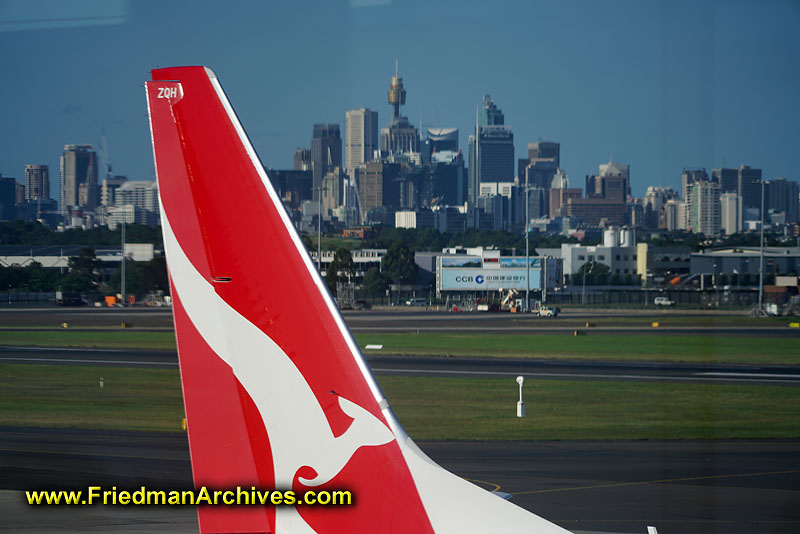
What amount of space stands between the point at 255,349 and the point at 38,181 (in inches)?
223

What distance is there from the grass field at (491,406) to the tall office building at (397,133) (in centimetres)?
656

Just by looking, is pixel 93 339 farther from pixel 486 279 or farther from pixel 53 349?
pixel 486 279

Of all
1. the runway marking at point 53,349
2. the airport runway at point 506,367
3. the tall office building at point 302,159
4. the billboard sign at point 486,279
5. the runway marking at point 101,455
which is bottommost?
the airport runway at point 506,367

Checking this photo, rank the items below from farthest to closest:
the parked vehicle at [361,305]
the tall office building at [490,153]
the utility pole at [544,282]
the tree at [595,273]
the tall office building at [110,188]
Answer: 1. the utility pole at [544,282]
2. the tree at [595,273]
3. the parked vehicle at [361,305]
4. the tall office building at [490,153]
5. the tall office building at [110,188]

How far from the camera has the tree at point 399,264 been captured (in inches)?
951

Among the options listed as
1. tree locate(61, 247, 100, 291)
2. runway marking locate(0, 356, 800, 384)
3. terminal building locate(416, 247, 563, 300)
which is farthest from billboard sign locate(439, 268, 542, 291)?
tree locate(61, 247, 100, 291)

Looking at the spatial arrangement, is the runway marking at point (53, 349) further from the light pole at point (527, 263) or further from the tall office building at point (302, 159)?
the tall office building at point (302, 159)

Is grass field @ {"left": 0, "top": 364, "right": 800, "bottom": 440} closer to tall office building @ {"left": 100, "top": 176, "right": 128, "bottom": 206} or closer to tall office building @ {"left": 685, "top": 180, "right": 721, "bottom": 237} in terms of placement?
tall office building @ {"left": 685, "top": 180, "right": 721, "bottom": 237}

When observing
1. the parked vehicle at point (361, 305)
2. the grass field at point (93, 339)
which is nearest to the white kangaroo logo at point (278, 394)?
the grass field at point (93, 339)

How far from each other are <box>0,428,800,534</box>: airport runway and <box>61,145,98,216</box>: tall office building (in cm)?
386

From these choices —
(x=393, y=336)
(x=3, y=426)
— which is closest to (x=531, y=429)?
(x=3, y=426)

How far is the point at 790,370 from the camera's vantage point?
2911 cm

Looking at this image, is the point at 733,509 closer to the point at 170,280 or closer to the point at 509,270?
the point at 170,280

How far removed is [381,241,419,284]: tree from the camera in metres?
24.2
